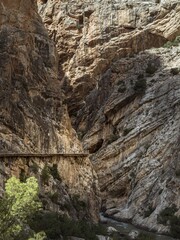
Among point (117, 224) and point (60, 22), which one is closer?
point (117, 224)

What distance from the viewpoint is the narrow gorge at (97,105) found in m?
34.2

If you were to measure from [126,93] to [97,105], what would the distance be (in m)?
4.58

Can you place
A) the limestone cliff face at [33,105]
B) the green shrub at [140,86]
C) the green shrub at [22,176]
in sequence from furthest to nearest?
1. the green shrub at [140,86]
2. the limestone cliff face at [33,105]
3. the green shrub at [22,176]

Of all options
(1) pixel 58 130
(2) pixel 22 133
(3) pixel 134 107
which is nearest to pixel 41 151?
(2) pixel 22 133

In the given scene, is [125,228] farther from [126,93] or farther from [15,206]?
[15,206]

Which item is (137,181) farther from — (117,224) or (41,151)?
(41,151)

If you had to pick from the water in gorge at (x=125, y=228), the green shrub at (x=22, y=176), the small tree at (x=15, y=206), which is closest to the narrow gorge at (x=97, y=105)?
the green shrub at (x=22, y=176)

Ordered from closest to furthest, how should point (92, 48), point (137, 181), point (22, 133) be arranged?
1. point (22, 133)
2. point (137, 181)
3. point (92, 48)

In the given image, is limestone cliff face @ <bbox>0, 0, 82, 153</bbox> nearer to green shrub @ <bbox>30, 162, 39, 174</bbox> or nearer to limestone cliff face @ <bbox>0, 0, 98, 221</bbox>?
limestone cliff face @ <bbox>0, 0, 98, 221</bbox>

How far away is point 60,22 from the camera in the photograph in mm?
67000

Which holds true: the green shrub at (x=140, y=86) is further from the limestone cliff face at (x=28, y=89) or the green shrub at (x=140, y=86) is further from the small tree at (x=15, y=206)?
the small tree at (x=15, y=206)

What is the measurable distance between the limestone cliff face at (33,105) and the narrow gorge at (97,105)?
0.32ft

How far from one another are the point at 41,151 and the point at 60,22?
121ft

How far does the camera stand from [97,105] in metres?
58.4
